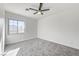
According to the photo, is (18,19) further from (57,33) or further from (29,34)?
(57,33)

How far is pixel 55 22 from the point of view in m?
4.70

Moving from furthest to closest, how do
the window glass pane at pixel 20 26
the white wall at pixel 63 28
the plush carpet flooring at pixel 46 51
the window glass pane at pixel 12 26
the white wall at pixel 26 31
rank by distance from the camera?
the window glass pane at pixel 20 26
the window glass pane at pixel 12 26
the white wall at pixel 26 31
the white wall at pixel 63 28
the plush carpet flooring at pixel 46 51

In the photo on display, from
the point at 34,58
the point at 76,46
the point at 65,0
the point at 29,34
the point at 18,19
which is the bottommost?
the point at 76,46

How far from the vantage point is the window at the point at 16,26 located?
4423 mm

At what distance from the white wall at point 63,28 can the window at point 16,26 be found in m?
2.41

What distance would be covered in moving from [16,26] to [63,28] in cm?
398

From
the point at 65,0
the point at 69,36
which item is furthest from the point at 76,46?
the point at 65,0

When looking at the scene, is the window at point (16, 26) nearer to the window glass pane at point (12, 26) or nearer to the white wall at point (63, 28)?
the window glass pane at point (12, 26)

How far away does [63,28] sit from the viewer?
13.7 ft

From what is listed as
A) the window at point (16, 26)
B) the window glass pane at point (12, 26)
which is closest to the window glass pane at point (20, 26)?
the window at point (16, 26)

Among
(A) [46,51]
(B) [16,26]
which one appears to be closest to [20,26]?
(B) [16,26]

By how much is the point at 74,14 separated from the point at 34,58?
4094 mm

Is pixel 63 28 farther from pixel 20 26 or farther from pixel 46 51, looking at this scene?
pixel 20 26

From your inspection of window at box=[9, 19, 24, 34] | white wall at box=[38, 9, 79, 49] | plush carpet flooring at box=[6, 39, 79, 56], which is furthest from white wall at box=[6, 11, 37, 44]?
white wall at box=[38, 9, 79, 49]
